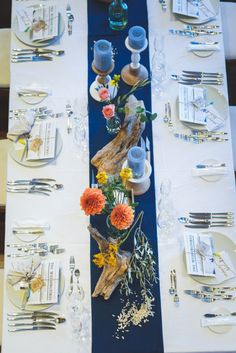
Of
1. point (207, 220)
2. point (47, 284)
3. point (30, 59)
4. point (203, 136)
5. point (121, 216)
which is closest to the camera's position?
point (121, 216)

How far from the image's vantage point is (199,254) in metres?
1.78

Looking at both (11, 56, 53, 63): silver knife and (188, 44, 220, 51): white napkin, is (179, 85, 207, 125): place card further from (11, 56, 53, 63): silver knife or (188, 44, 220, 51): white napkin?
(11, 56, 53, 63): silver knife

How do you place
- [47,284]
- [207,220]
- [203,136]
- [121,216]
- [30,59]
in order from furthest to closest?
1. [30,59]
2. [203,136]
3. [207,220]
4. [47,284]
5. [121,216]

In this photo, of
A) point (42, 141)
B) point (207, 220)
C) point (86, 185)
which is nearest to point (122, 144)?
point (86, 185)

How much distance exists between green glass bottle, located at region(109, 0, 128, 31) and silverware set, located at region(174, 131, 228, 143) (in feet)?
1.91

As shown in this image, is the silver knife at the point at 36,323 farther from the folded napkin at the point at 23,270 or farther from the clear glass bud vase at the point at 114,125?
the clear glass bud vase at the point at 114,125

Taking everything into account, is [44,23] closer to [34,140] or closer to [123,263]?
[34,140]

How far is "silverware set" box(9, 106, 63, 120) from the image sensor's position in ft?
6.53

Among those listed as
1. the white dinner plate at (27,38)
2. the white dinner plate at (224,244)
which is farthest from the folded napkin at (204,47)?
the white dinner plate at (224,244)

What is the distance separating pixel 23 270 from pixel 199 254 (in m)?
0.68

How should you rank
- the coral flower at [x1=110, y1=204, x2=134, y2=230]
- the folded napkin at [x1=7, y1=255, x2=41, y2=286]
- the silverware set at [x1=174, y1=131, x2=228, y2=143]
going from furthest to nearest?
the silverware set at [x1=174, y1=131, x2=228, y2=143]
the folded napkin at [x1=7, y1=255, x2=41, y2=286]
the coral flower at [x1=110, y1=204, x2=134, y2=230]

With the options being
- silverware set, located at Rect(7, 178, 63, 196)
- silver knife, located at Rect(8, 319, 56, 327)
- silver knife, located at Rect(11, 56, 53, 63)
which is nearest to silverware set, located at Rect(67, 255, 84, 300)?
silver knife, located at Rect(8, 319, 56, 327)

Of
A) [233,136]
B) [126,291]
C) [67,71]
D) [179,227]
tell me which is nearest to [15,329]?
[126,291]

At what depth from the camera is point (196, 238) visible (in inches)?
71.4
